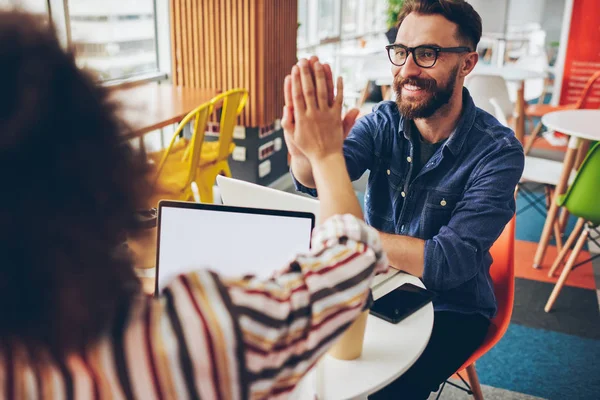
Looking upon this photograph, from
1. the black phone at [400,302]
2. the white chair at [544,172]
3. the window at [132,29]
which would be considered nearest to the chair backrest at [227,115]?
the window at [132,29]

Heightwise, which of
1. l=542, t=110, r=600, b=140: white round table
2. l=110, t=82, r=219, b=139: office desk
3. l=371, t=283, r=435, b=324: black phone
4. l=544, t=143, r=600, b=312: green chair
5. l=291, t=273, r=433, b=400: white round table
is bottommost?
l=544, t=143, r=600, b=312: green chair

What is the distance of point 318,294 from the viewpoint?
0.63m

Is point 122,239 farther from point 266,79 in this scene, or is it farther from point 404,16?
point 266,79

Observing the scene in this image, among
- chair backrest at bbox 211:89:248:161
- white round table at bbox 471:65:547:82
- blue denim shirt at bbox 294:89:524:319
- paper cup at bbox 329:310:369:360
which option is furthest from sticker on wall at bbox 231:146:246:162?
paper cup at bbox 329:310:369:360

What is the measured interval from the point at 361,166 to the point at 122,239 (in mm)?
1299

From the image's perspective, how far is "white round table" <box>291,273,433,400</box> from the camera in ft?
3.36

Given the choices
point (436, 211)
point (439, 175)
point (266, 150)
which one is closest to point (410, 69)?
point (439, 175)

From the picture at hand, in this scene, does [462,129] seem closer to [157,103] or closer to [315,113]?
[315,113]

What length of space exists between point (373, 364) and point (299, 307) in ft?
1.78

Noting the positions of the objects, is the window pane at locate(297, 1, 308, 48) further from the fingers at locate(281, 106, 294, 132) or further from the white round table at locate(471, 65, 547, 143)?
the fingers at locate(281, 106, 294, 132)

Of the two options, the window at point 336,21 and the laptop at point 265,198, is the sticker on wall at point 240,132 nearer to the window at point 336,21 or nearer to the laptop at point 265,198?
the window at point 336,21

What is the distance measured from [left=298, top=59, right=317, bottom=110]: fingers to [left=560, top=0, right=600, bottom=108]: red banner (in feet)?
18.3

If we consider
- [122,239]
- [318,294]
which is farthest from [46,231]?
[318,294]

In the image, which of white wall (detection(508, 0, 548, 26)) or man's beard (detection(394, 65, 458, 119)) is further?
white wall (detection(508, 0, 548, 26))
